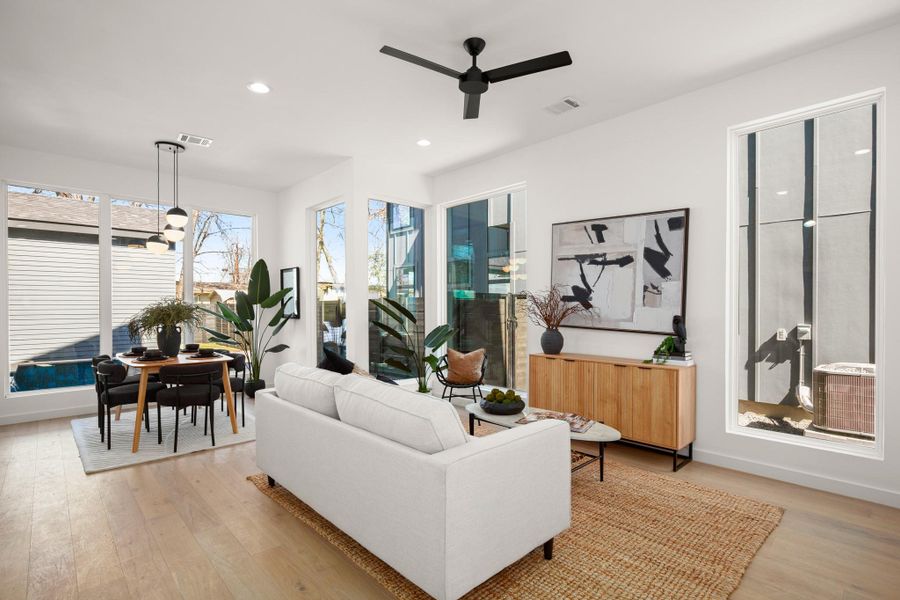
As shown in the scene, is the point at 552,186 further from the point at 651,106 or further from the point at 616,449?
the point at 616,449

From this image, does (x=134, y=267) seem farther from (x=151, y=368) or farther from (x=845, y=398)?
(x=845, y=398)

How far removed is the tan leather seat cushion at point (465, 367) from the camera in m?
5.12

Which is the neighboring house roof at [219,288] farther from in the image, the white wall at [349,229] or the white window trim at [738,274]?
the white window trim at [738,274]

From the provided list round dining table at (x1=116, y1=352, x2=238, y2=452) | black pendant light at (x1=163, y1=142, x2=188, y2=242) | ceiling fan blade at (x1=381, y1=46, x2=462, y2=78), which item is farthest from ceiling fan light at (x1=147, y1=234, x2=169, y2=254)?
ceiling fan blade at (x1=381, y1=46, x2=462, y2=78)

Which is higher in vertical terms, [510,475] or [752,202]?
[752,202]

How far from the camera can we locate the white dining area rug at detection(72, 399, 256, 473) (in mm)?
3689

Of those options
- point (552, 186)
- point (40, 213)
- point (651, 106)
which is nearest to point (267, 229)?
point (40, 213)

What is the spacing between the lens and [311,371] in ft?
9.49

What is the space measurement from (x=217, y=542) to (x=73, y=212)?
4.89 m

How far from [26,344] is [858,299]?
25.4 ft

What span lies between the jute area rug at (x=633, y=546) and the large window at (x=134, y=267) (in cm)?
376

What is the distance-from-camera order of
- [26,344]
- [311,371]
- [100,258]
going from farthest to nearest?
[100,258], [26,344], [311,371]

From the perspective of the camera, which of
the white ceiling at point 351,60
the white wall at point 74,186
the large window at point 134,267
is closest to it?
the white ceiling at point 351,60

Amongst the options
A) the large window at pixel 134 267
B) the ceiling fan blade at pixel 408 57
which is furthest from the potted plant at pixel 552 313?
the large window at pixel 134 267
